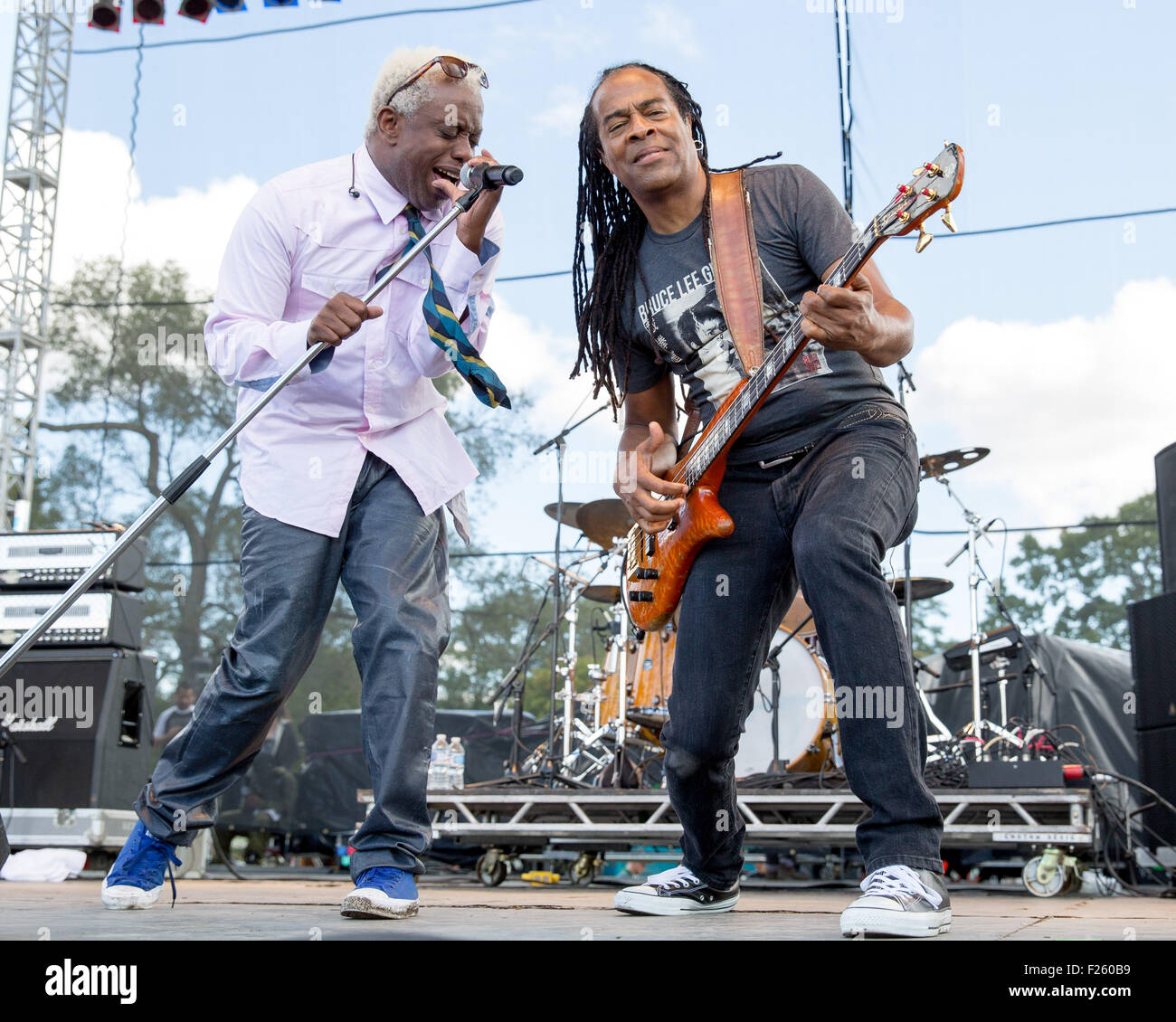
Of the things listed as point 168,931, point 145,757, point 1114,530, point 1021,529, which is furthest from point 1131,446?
point 168,931

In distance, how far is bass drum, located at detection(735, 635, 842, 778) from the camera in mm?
6188

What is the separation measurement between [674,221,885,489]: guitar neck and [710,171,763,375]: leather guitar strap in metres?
0.08

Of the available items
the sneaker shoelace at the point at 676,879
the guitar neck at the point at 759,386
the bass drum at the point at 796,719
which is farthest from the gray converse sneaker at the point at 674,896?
the bass drum at the point at 796,719

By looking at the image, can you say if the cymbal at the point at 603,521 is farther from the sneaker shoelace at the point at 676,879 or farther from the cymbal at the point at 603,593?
the sneaker shoelace at the point at 676,879

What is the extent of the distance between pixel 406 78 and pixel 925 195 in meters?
1.26

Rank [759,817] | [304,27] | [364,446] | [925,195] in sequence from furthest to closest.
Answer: [304,27] < [759,817] < [364,446] < [925,195]

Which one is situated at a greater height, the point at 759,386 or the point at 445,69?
the point at 445,69

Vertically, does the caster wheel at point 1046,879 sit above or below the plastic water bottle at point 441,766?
below

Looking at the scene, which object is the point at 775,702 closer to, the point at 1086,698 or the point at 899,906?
the point at 1086,698

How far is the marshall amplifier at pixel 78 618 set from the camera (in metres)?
5.88

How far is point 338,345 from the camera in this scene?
252 centimetres

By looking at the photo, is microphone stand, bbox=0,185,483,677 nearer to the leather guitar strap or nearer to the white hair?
the white hair

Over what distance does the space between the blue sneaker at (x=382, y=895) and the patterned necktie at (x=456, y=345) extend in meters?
1.01

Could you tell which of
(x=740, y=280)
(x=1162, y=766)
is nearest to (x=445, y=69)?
(x=740, y=280)
